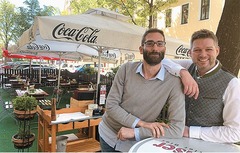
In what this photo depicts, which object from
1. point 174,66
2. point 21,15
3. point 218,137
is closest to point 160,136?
point 218,137

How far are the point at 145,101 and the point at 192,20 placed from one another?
14695mm

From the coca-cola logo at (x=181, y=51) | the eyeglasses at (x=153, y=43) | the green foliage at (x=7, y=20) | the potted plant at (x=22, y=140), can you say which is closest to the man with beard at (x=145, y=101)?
the eyeglasses at (x=153, y=43)

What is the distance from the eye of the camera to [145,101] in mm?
1719

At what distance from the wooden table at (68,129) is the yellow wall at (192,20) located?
12.1 m

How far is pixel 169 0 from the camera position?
37.8 ft

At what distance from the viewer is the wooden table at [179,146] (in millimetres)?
1481

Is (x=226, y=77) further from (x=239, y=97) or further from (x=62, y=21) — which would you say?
(x=62, y=21)

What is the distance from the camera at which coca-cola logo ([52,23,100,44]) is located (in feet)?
9.37

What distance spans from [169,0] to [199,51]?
1086 cm

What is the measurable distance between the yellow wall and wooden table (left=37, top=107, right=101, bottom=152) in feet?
39.6

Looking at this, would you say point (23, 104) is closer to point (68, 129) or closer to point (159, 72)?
point (68, 129)

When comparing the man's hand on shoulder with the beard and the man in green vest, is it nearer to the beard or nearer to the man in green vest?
the man in green vest

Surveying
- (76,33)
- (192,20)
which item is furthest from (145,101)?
(192,20)

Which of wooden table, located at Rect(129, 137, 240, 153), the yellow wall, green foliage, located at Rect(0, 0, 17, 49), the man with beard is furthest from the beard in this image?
green foliage, located at Rect(0, 0, 17, 49)
